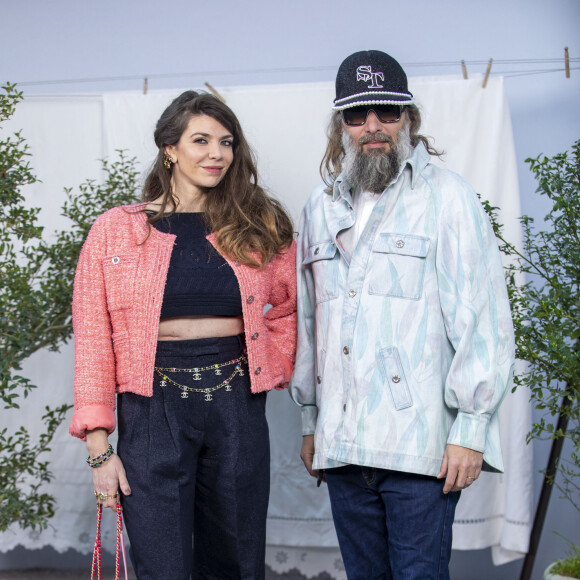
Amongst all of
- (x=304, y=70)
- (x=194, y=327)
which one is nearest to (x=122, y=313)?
(x=194, y=327)

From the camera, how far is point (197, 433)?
2.05 metres

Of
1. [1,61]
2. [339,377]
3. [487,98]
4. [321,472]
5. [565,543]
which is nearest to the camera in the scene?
[339,377]

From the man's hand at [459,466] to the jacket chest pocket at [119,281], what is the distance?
34.9 inches

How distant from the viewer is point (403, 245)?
1.98m

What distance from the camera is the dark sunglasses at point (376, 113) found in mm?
2096

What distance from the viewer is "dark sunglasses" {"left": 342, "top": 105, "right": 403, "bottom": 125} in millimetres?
2096

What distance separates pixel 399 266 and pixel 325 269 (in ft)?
0.74

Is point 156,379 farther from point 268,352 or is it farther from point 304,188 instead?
point 304,188

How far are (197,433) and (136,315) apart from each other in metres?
0.34

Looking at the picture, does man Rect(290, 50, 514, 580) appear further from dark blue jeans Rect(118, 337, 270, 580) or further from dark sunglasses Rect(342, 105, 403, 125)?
dark blue jeans Rect(118, 337, 270, 580)

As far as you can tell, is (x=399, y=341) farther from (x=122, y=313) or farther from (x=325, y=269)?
(x=122, y=313)

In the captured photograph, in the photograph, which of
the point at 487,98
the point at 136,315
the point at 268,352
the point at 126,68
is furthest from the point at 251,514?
the point at 126,68

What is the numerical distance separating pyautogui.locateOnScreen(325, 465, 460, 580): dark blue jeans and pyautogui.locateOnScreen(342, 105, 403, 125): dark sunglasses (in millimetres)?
909

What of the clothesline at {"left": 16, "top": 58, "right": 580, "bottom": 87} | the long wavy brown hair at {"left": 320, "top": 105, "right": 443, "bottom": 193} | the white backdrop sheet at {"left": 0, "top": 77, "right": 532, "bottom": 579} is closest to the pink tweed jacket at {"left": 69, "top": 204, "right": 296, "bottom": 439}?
the long wavy brown hair at {"left": 320, "top": 105, "right": 443, "bottom": 193}
